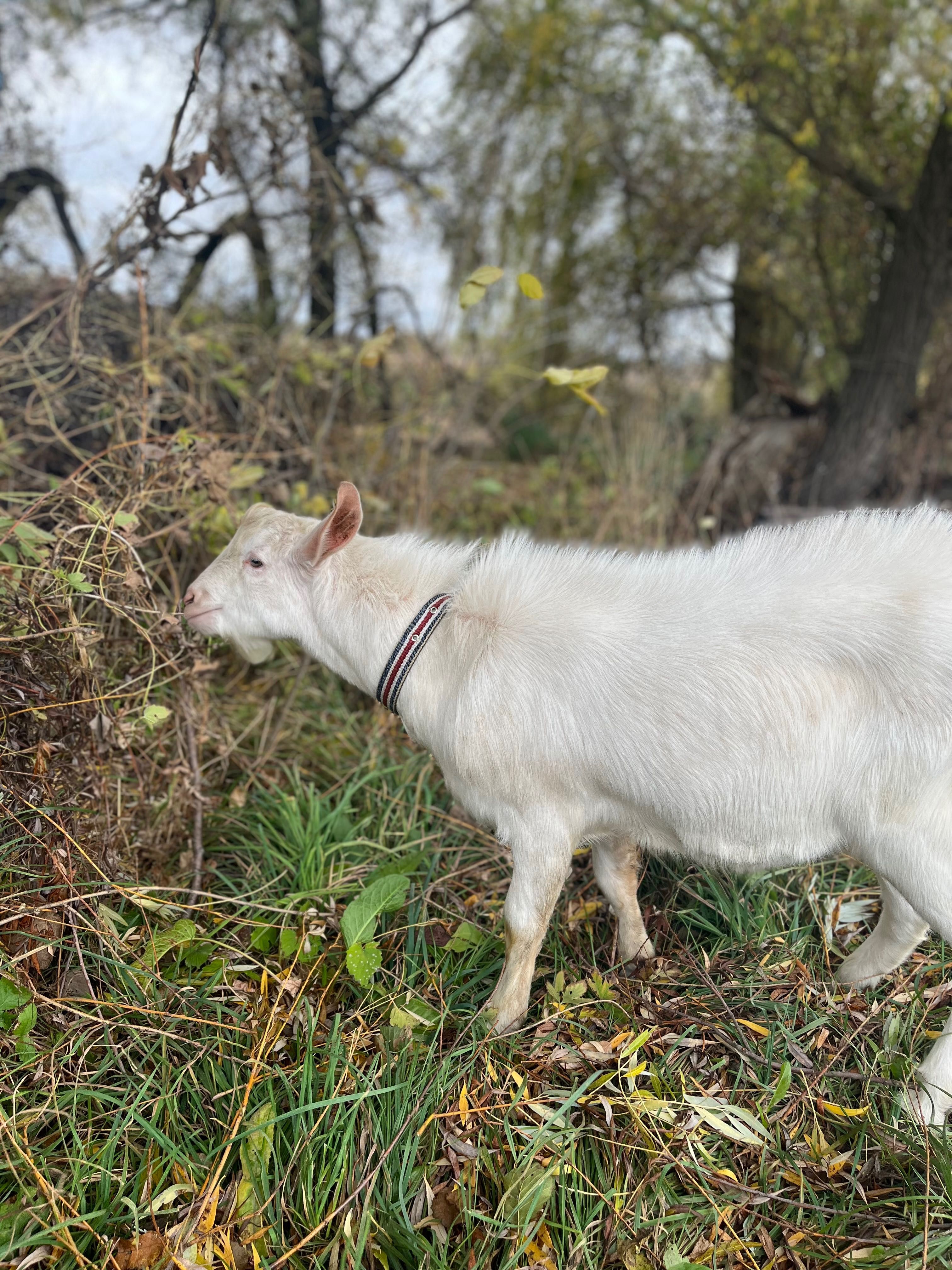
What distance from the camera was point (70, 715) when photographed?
8.93 ft

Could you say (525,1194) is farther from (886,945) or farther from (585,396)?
(585,396)

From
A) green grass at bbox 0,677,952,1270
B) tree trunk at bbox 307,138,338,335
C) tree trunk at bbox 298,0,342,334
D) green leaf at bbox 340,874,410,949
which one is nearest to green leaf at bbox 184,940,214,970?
green grass at bbox 0,677,952,1270

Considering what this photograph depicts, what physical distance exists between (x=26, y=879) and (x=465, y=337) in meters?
6.20

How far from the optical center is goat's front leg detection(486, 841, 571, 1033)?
2484 mm

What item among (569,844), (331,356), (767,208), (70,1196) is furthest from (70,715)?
(767,208)

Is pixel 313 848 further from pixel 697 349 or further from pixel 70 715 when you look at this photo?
pixel 697 349

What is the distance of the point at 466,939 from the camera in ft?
9.25

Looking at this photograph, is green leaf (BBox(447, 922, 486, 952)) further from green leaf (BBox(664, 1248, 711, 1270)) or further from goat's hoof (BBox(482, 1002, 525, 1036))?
green leaf (BBox(664, 1248, 711, 1270))

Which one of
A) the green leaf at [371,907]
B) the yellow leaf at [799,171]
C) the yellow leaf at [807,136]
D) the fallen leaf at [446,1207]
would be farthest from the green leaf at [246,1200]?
the yellow leaf at [807,136]

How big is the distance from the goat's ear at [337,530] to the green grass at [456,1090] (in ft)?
3.76

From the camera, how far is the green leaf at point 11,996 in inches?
87.7

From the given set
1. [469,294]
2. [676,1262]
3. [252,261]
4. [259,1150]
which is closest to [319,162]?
[252,261]

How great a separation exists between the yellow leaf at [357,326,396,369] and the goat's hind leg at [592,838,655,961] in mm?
2663

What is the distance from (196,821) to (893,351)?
22.9 ft
